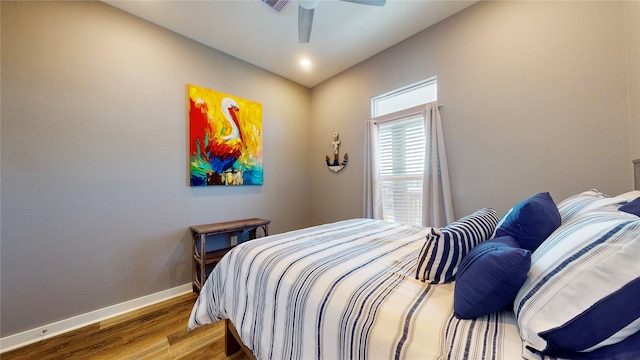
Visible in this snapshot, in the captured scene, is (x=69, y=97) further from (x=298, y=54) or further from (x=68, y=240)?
(x=298, y=54)

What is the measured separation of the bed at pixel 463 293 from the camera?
0.53 meters

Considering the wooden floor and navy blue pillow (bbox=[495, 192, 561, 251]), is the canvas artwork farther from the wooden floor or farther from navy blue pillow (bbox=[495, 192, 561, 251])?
navy blue pillow (bbox=[495, 192, 561, 251])

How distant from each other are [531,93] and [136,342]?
3717 millimetres

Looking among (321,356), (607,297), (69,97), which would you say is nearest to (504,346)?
(607,297)

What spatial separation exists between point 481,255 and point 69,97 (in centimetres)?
308

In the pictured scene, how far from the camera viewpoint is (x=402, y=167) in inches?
107

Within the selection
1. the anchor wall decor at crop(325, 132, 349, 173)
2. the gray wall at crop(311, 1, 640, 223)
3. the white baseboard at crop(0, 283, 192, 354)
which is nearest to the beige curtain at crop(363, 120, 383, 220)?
the anchor wall decor at crop(325, 132, 349, 173)

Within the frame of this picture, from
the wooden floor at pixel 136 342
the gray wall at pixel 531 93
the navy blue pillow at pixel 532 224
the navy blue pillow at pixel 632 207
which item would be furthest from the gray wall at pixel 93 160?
the navy blue pillow at pixel 632 207

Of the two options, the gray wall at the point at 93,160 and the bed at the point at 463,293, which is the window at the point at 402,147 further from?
the gray wall at the point at 93,160

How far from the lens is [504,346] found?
0.60 meters

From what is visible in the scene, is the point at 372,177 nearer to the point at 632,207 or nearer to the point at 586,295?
the point at 632,207

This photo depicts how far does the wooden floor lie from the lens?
60.3 inches

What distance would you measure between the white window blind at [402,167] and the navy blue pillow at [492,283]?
6.31 feet

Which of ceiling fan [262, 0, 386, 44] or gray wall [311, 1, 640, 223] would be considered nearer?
gray wall [311, 1, 640, 223]
